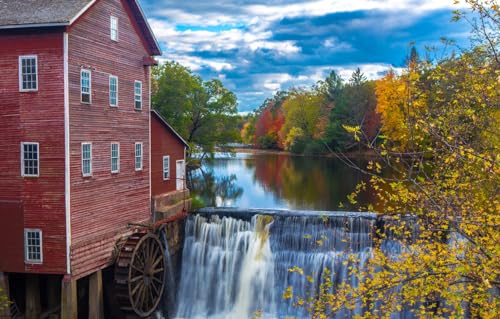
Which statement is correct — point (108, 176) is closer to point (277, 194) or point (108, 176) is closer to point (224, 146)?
point (277, 194)

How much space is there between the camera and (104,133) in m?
19.2

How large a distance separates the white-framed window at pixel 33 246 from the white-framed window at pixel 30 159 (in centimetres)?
194

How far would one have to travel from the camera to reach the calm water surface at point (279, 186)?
3588 cm

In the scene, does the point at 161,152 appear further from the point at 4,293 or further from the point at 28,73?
the point at 4,293

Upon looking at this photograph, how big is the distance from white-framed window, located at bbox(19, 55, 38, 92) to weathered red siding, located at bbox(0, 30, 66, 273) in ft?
0.49

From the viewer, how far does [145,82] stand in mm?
22453

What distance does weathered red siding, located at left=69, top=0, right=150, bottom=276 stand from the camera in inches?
678

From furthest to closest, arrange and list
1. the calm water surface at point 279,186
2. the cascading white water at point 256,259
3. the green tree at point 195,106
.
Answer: the green tree at point 195,106 → the calm water surface at point 279,186 → the cascading white water at point 256,259

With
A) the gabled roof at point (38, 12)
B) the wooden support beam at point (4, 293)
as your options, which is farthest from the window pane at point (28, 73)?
the wooden support beam at point (4, 293)

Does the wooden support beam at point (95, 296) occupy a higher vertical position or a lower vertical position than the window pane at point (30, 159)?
lower

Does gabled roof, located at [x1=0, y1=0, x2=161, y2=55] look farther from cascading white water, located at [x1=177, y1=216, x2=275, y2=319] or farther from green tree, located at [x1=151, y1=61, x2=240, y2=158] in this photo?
green tree, located at [x1=151, y1=61, x2=240, y2=158]

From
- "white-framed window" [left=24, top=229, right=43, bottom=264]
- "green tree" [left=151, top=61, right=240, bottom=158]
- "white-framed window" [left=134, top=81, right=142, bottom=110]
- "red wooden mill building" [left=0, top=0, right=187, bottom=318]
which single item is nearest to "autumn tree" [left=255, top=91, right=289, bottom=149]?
"green tree" [left=151, top=61, right=240, bottom=158]

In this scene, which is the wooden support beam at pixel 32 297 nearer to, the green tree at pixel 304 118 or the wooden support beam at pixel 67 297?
the wooden support beam at pixel 67 297

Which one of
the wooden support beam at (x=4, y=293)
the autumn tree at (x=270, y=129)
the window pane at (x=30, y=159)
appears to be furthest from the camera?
the autumn tree at (x=270, y=129)
